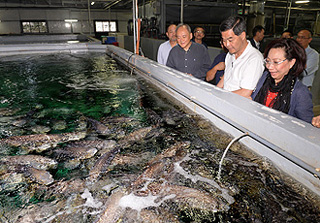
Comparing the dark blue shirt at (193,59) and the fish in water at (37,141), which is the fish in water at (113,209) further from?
the dark blue shirt at (193,59)

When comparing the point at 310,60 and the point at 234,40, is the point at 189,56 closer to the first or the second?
the point at 234,40

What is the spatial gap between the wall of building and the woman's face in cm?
1838

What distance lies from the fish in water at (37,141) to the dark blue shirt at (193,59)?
2.29 meters

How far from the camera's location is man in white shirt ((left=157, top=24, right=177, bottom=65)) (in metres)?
4.53

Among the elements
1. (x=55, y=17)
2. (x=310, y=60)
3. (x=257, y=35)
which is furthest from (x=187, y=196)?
(x=55, y=17)

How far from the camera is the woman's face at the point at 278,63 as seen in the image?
199 cm

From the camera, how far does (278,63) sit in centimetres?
199

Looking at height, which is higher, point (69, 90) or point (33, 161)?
point (69, 90)

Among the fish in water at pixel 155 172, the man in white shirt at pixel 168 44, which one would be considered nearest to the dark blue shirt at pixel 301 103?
the fish in water at pixel 155 172

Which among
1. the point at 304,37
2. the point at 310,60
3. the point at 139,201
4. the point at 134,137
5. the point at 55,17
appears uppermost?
the point at 55,17

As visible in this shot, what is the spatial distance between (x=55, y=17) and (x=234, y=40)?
22813 millimetres

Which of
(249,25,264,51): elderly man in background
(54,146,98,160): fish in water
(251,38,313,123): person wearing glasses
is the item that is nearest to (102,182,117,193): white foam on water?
(54,146,98,160): fish in water

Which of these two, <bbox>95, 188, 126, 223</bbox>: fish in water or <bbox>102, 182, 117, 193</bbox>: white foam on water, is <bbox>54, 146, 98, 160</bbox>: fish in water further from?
<bbox>95, 188, 126, 223</bbox>: fish in water

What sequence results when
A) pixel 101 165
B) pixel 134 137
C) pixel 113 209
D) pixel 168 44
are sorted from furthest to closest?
pixel 168 44 < pixel 134 137 < pixel 101 165 < pixel 113 209
